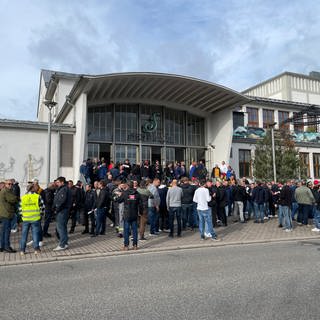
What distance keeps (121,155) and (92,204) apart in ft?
41.8

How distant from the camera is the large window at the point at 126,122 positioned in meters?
25.0

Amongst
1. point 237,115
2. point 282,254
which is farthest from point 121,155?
point 282,254

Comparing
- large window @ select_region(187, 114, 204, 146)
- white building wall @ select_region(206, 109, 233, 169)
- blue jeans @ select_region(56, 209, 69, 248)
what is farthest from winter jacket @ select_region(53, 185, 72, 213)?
large window @ select_region(187, 114, 204, 146)

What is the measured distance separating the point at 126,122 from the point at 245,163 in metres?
10.9

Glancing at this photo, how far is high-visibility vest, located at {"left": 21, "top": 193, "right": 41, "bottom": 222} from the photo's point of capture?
374 inches

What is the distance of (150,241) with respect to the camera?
11297 mm

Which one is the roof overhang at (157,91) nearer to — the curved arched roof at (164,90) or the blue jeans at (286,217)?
the curved arched roof at (164,90)

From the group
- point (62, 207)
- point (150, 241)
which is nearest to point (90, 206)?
point (150, 241)

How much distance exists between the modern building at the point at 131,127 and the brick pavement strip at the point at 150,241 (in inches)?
312

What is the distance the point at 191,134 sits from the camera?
27266 mm

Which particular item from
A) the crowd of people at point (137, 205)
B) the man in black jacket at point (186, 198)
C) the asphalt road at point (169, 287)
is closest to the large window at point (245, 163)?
the crowd of people at point (137, 205)

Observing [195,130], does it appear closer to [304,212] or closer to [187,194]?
[304,212]

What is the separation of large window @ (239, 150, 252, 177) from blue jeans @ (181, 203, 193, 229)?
16.5 metres

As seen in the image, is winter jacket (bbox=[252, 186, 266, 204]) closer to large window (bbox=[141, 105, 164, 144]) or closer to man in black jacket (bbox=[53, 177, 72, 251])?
man in black jacket (bbox=[53, 177, 72, 251])
